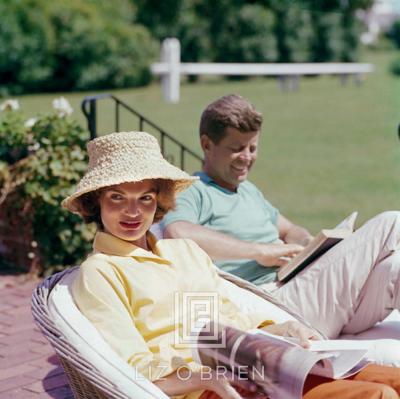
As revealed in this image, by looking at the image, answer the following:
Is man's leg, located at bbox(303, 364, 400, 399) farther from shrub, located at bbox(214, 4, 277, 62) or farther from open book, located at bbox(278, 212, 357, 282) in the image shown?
shrub, located at bbox(214, 4, 277, 62)

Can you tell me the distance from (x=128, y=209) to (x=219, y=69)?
17.4 metres

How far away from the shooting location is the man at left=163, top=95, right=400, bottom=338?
3076 mm

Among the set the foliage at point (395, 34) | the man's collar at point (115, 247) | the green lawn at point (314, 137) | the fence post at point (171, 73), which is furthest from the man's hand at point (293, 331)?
the foliage at point (395, 34)

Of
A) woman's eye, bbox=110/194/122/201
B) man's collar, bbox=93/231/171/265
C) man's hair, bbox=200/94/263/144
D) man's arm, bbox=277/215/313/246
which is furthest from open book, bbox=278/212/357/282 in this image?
woman's eye, bbox=110/194/122/201

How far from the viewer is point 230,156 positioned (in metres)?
3.44

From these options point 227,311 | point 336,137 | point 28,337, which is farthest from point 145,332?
point 336,137

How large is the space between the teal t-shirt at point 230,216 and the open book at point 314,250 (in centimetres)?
17

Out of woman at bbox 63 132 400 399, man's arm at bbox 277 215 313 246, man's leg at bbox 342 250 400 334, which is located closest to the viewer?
woman at bbox 63 132 400 399

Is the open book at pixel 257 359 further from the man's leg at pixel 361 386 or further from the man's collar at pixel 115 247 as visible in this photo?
the man's collar at pixel 115 247

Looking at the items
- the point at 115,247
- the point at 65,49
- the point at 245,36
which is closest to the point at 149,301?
the point at 115,247

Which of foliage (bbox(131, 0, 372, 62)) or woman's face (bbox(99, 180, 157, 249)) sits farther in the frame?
foliage (bbox(131, 0, 372, 62))

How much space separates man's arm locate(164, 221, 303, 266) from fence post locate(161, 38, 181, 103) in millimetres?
13723
